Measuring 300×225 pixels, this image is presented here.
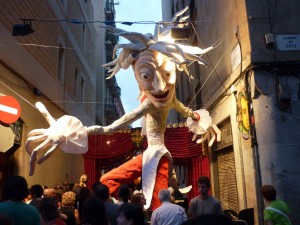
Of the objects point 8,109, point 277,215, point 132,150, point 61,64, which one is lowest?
point 277,215

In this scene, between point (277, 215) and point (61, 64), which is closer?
point (277, 215)

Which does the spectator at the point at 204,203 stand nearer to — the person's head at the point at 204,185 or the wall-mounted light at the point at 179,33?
the person's head at the point at 204,185

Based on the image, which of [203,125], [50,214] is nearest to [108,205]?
[50,214]

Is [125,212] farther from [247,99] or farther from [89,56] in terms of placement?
[89,56]

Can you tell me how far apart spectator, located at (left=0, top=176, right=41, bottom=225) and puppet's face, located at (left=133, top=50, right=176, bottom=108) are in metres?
2.90

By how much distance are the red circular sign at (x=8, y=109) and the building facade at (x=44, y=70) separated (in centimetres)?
72

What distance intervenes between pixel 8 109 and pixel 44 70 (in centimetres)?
406

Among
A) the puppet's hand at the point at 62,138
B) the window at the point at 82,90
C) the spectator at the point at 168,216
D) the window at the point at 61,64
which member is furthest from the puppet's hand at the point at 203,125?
the window at the point at 82,90

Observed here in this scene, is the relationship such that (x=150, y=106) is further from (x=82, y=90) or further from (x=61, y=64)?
(x=82, y=90)

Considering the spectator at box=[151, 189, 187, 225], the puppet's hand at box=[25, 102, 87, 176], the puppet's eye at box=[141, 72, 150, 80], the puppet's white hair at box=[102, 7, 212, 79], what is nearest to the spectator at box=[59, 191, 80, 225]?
the puppet's hand at box=[25, 102, 87, 176]

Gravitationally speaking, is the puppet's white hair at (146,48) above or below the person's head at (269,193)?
above

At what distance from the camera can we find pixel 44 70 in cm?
1073

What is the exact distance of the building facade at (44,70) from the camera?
8141 millimetres

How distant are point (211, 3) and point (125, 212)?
7.86 m
